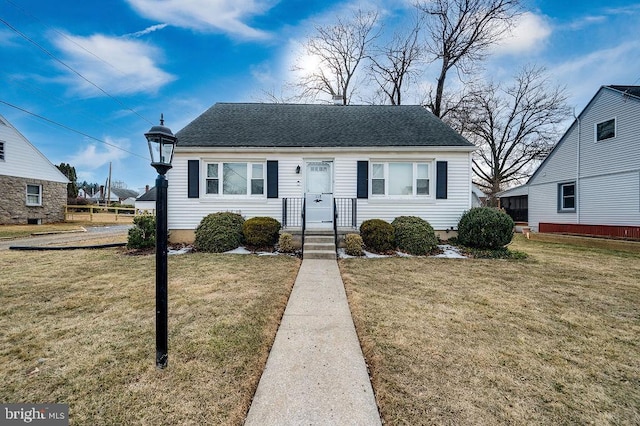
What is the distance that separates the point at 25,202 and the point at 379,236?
72.3ft

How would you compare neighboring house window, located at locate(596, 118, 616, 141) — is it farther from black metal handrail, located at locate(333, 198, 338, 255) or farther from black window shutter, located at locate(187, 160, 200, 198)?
black window shutter, located at locate(187, 160, 200, 198)

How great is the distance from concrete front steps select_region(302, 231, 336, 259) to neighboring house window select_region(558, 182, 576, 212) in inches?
532

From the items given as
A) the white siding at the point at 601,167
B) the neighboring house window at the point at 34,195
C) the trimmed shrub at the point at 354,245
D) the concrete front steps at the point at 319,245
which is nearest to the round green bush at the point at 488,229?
the trimmed shrub at the point at 354,245

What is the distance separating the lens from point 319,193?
9.64m

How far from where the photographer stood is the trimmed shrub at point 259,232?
26.9 ft

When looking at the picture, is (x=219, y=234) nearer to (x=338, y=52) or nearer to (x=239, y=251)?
(x=239, y=251)

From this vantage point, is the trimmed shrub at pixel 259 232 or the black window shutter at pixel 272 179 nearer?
the trimmed shrub at pixel 259 232

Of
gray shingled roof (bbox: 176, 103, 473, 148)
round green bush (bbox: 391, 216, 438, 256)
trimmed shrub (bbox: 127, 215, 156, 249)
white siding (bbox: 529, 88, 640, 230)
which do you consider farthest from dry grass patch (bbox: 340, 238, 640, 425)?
white siding (bbox: 529, 88, 640, 230)

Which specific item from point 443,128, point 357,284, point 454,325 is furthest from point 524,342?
point 443,128

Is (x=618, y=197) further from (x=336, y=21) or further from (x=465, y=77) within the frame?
(x=336, y=21)

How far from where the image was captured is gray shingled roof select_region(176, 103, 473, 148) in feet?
30.9

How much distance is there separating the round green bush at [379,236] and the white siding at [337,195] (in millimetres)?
1389

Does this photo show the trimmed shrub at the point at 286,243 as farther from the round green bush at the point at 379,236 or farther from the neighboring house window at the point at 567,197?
the neighboring house window at the point at 567,197

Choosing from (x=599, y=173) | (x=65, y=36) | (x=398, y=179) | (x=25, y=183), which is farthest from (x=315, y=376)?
(x=25, y=183)
